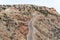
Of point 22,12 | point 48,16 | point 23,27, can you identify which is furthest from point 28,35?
point 48,16

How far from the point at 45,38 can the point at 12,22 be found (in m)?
2.10

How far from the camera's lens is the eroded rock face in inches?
563

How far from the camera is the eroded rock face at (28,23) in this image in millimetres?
14299

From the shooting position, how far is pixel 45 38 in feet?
51.2

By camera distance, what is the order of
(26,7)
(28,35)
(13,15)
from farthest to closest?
(26,7)
(13,15)
(28,35)

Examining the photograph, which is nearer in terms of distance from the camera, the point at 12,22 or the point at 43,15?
the point at 12,22

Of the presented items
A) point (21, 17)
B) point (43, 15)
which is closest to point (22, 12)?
point (21, 17)

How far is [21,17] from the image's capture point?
15.6 m

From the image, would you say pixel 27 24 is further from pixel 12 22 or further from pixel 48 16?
pixel 48 16

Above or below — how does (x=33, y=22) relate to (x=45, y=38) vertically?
above

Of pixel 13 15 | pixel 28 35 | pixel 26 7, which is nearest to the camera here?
pixel 28 35

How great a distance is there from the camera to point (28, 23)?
1509cm

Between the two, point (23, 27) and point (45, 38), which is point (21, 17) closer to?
point (23, 27)

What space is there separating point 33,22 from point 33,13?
1452mm
